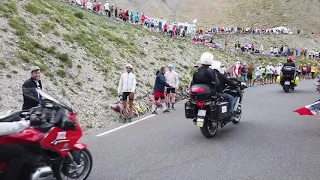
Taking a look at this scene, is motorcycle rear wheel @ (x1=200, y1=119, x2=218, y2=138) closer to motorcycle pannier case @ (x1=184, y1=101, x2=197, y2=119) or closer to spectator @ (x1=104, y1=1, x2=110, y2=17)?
motorcycle pannier case @ (x1=184, y1=101, x2=197, y2=119)

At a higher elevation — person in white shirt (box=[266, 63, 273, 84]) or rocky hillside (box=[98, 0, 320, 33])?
rocky hillside (box=[98, 0, 320, 33])

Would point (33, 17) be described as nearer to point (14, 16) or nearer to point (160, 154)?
point (14, 16)

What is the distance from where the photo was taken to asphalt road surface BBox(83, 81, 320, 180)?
6453 mm

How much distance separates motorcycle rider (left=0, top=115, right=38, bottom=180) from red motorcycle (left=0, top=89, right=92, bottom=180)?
0.22ft

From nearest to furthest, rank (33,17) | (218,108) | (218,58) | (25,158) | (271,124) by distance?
(25,158) < (218,108) < (271,124) < (33,17) < (218,58)

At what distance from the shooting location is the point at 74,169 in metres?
5.77

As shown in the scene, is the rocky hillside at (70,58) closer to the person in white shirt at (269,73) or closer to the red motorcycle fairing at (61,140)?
the red motorcycle fairing at (61,140)

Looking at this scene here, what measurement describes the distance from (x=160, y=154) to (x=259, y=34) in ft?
209

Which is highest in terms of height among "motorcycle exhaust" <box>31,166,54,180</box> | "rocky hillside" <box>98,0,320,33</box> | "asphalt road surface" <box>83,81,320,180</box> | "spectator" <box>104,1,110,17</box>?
"rocky hillside" <box>98,0,320,33</box>

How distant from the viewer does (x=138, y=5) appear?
93.8m

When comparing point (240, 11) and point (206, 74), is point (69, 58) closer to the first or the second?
point (206, 74)

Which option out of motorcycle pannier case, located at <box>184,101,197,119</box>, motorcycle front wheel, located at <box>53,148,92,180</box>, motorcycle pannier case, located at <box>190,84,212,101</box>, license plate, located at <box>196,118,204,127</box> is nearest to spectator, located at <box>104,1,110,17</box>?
motorcycle pannier case, located at <box>184,101,197,119</box>

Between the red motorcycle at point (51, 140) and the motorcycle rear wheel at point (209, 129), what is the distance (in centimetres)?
394

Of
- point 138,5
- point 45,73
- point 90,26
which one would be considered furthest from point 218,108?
point 138,5
